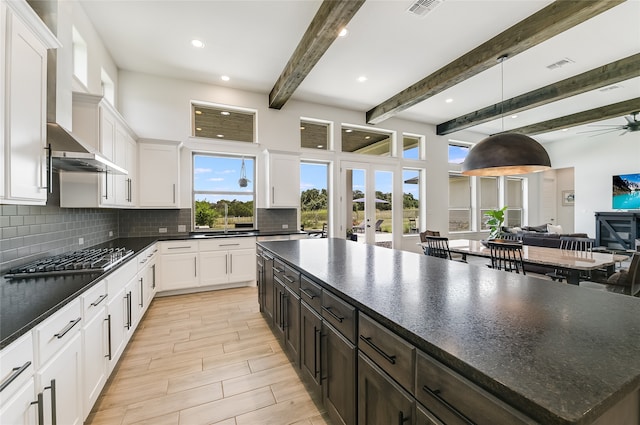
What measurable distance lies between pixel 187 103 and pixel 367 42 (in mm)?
3137

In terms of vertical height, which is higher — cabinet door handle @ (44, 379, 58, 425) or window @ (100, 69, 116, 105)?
window @ (100, 69, 116, 105)

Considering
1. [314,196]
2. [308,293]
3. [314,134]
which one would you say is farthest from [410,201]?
[308,293]

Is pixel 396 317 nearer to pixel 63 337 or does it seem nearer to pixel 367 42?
pixel 63 337

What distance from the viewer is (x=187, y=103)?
15.3 feet

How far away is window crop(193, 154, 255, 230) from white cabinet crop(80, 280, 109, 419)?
3081 mm

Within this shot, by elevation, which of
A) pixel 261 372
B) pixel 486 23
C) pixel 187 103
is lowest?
pixel 261 372

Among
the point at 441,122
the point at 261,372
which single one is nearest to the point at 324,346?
the point at 261,372

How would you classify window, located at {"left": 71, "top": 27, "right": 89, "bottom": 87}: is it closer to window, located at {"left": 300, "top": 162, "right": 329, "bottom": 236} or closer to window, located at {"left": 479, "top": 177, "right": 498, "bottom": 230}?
window, located at {"left": 300, "top": 162, "right": 329, "bottom": 236}

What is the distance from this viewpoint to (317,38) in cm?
302

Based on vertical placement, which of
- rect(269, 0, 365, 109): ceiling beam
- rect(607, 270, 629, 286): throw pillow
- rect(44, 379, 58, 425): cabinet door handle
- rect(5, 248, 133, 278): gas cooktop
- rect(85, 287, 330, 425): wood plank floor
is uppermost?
rect(269, 0, 365, 109): ceiling beam

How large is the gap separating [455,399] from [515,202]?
10259mm

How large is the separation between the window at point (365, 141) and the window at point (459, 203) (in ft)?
7.73

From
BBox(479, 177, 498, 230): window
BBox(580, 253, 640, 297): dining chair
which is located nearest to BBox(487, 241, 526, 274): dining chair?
BBox(580, 253, 640, 297): dining chair

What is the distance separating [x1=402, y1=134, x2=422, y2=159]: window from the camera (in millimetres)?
6898
